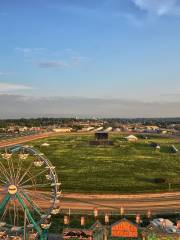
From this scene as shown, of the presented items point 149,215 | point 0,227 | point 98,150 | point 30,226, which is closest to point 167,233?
point 149,215

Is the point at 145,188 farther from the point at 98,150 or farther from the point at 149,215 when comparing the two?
the point at 98,150

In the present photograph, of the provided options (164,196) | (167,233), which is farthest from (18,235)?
(164,196)

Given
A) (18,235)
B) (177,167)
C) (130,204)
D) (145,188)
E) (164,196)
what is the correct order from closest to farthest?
(18,235) < (130,204) < (164,196) < (145,188) < (177,167)

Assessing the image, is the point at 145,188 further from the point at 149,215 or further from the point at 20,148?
the point at 20,148

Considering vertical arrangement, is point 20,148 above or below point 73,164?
above

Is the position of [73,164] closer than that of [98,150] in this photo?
Yes

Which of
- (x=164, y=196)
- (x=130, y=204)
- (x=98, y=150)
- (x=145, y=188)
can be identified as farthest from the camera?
(x=98, y=150)
